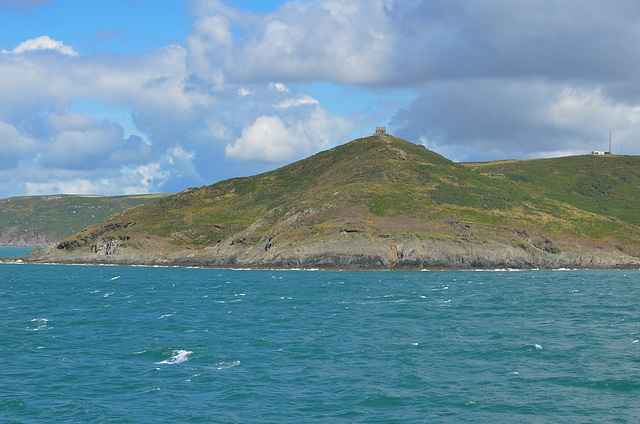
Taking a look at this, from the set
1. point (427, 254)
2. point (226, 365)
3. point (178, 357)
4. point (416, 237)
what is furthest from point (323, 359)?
point (416, 237)

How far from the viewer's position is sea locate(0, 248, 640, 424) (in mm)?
36875

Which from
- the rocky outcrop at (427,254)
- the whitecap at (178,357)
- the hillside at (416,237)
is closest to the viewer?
the whitecap at (178,357)

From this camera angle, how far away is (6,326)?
216 feet

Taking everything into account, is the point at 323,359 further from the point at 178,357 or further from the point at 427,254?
the point at 427,254

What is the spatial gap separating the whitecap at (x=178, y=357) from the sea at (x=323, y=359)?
0.50 ft

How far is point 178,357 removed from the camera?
50.6m

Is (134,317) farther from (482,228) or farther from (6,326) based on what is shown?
(482,228)

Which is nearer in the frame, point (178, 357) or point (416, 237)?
point (178, 357)

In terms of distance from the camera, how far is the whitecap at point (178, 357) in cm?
4924

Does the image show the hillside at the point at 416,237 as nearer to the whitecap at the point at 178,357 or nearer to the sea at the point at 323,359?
the sea at the point at 323,359

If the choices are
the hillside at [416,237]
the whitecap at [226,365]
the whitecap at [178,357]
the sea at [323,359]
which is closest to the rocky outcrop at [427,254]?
the hillside at [416,237]

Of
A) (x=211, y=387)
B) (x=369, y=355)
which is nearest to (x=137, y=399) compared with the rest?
(x=211, y=387)

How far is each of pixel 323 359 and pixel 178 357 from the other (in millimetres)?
11073

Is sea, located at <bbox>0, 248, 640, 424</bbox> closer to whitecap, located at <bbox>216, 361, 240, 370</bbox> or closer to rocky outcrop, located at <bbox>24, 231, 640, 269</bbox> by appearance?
whitecap, located at <bbox>216, 361, 240, 370</bbox>
